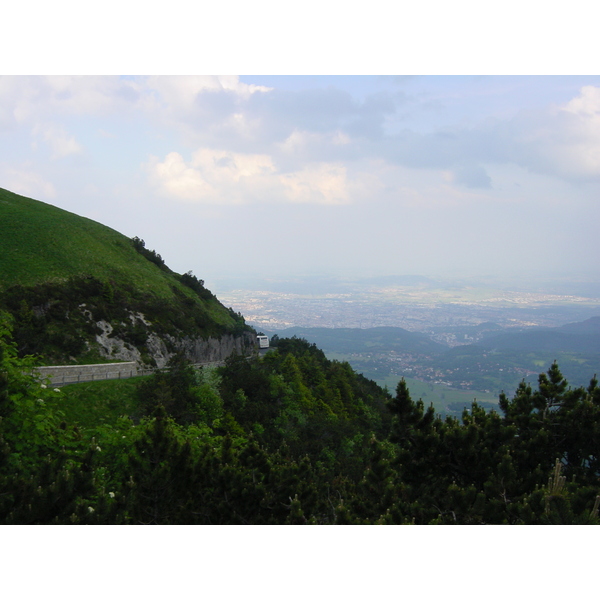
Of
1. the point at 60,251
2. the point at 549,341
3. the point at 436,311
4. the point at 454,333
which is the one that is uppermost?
the point at 436,311

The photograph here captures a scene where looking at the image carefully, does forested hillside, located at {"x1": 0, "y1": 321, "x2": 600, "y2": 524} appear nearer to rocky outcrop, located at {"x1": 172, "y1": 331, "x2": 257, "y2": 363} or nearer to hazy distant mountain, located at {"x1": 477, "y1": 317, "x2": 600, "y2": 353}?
rocky outcrop, located at {"x1": 172, "y1": 331, "x2": 257, "y2": 363}

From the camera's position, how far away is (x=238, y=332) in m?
37.8

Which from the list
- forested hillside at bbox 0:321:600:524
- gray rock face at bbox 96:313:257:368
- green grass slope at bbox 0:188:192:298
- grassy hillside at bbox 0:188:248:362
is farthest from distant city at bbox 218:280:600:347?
forested hillside at bbox 0:321:600:524

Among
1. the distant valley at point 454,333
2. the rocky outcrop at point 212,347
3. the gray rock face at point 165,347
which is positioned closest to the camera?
the gray rock face at point 165,347

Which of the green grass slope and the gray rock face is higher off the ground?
the green grass slope

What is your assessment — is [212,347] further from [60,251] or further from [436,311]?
[436,311]

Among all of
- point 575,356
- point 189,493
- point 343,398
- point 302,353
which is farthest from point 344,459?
point 575,356

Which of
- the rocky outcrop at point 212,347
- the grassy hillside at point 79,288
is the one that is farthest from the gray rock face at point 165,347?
the grassy hillside at point 79,288

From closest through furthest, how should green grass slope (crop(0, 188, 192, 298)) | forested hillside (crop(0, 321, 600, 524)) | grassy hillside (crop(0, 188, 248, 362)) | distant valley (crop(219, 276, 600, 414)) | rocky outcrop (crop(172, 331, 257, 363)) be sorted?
forested hillside (crop(0, 321, 600, 524))
grassy hillside (crop(0, 188, 248, 362))
green grass slope (crop(0, 188, 192, 298))
rocky outcrop (crop(172, 331, 257, 363))
distant valley (crop(219, 276, 600, 414))

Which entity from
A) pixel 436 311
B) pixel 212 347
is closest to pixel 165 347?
pixel 212 347

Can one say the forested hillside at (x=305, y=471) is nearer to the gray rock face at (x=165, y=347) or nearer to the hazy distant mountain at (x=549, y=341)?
the gray rock face at (x=165, y=347)

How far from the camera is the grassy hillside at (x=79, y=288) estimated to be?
79.7 feet

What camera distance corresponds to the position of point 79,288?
28.2 metres

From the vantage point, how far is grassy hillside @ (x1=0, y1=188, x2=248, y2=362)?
79.7 feet
